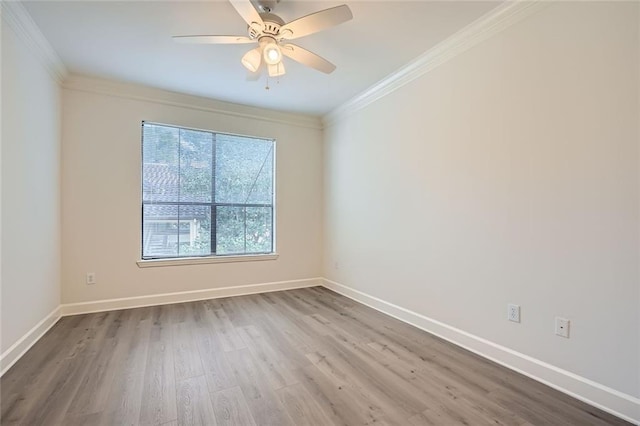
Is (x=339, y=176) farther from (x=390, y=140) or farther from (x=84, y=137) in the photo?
(x=84, y=137)

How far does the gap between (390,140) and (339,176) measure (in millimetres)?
1079

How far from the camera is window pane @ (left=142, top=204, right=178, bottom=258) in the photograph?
11.6ft

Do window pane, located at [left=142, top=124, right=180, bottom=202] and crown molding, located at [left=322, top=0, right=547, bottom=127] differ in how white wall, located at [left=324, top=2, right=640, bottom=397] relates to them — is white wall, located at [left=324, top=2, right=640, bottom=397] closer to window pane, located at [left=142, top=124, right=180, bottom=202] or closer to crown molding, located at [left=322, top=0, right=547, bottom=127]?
crown molding, located at [left=322, top=0, right=547, bottom=127]

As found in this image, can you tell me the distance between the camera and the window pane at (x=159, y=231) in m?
3.55

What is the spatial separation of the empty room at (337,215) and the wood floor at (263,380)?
2cm

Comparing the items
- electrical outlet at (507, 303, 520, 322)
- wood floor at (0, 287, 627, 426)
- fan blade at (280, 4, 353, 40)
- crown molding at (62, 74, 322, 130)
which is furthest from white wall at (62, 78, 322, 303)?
electrical outlet at (507, 303, 520, 322)

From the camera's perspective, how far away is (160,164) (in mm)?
3627

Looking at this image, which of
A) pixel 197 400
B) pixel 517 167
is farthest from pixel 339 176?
pixel 197 400

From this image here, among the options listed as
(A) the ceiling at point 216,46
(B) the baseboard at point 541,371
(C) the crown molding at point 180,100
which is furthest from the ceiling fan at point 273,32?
(B) the baseboard at point 541,371

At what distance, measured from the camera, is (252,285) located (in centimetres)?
407

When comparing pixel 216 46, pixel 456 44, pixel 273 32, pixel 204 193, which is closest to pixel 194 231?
pixel 204 193

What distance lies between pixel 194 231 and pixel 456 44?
3433mm

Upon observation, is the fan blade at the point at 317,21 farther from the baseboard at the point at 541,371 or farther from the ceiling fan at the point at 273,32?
the baseboard at the point at 541,371

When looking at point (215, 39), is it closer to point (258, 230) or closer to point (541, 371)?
point (258, 230)
